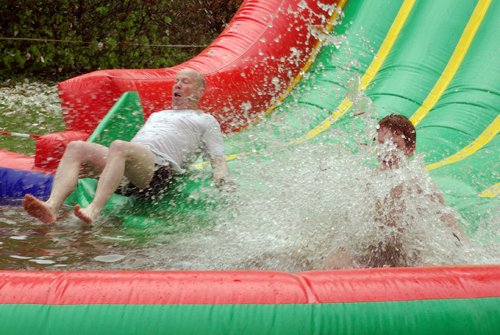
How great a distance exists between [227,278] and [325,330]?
260mm

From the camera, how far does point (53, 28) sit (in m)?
7.56

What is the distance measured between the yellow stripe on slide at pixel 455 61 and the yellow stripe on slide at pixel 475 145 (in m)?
0.40

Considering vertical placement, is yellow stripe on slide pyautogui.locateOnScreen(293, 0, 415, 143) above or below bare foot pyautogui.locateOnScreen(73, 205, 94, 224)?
above

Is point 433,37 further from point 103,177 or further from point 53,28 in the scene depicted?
point 53,28

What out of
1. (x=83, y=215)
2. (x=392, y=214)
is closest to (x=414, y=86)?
(x=392, y=214)

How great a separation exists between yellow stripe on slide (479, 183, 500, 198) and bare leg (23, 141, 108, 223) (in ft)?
5.32

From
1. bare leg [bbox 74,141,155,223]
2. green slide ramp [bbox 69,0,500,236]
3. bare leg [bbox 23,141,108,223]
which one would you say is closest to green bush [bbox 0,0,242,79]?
green slide ramp [bbox 69,0,500,236]

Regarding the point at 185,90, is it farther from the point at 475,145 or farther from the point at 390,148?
the point at 475,145

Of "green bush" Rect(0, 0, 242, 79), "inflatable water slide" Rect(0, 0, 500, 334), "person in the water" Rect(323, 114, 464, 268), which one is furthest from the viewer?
"green bush" Rect(0, 0, 242, 79)

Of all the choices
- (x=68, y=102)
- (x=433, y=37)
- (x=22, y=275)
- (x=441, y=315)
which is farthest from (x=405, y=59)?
(x=22, y=275)

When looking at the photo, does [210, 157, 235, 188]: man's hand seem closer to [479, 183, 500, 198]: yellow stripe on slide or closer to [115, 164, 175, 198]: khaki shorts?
[115, 164, 175, 198]: khaki shorts

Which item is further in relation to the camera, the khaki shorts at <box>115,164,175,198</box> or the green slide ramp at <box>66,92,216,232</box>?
the khaki shorts at <box>115,164,175,198</box>

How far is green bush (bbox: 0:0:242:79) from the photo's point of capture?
7.35m

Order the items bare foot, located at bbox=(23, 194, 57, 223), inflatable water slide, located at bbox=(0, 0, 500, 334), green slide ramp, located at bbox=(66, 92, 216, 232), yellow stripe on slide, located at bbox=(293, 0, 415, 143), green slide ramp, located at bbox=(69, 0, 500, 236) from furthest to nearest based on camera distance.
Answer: yellow stripe on slide, located at bbox=(293, 0, 415, 143), green slide ramp, located at bbox=(69, 0, 500, 236), green slide ramp, located at bbox=(66, 92, 216, 232), bare foot, located at bbox=(23, 194, 57, 223), inflatable water slide, located at bbox=(0, 0, 500, 334)
